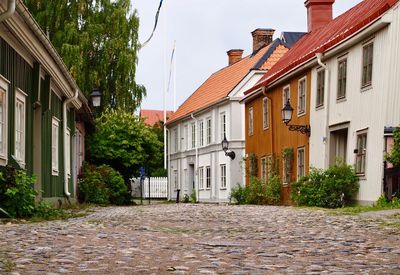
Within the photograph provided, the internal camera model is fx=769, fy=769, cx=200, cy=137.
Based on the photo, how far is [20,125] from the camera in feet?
45.2

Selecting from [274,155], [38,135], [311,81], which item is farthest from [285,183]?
[38,135]

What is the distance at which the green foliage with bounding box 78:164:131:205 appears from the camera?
2466 cm

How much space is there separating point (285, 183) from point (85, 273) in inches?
768

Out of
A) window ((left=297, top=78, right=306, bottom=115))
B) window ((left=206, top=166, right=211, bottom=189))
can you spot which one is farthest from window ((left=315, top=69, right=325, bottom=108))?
window ((left=206, top=166, right=211, bottom=189))

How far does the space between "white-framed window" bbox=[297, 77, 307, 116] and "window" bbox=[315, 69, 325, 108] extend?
1262 millimetres

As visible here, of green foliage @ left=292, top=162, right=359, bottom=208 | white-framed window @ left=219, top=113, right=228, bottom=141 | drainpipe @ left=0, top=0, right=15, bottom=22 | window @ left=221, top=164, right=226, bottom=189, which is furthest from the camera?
white-framed window @ left=219, top=113, right=228, bottom=141

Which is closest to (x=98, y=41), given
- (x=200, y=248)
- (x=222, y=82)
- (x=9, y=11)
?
(x=222, y=82)

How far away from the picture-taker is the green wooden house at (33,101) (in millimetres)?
12000

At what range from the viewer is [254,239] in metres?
8.88

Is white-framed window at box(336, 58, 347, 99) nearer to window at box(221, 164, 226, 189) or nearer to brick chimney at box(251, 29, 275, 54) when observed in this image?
window at box(221, 164, 226, 189)

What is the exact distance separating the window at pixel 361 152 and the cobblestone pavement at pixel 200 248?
7472 mm

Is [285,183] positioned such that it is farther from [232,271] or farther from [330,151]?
[232,271]

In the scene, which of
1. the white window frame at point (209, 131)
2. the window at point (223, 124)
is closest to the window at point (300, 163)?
the window at point (223, 124)

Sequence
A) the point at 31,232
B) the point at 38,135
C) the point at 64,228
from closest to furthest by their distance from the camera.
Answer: the point at 31,232, the point at 64,228, the point at 38,135
